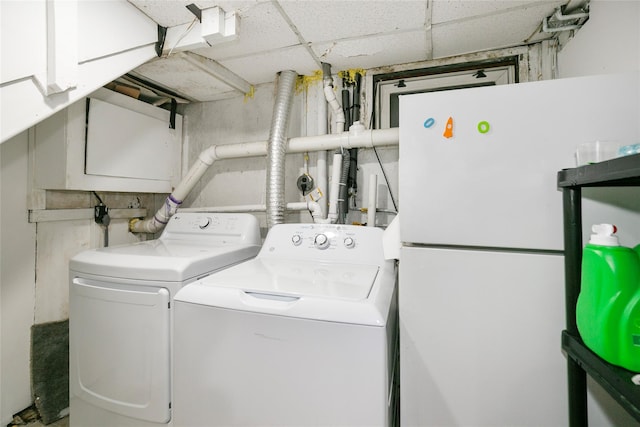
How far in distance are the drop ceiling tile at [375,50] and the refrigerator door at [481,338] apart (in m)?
1.35

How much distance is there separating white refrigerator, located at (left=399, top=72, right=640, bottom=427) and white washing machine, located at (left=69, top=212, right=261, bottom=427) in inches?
39.0

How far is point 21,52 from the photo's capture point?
3.58 ft

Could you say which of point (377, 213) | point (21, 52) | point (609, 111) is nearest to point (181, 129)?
point (21, 52)

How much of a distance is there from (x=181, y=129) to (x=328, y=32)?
156 centimetres

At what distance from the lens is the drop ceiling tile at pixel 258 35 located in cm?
146

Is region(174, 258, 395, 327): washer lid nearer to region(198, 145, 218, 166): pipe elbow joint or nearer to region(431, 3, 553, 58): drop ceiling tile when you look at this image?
region(198, 145, 218, 166): pipe elbow joint

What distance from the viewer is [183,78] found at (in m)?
2.02

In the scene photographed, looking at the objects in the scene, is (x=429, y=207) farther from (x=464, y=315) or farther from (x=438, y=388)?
(x=438, y=388)

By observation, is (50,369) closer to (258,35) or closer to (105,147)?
(105,147)

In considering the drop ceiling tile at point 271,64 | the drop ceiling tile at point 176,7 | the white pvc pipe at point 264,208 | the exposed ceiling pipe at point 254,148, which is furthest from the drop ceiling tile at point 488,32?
the white pvc pipe at point 264,208

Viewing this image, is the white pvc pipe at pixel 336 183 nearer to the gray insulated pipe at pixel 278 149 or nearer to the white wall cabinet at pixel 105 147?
the gray insulated pipe at pixel 278 149

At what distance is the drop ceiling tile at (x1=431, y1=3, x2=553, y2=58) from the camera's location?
4.84ft

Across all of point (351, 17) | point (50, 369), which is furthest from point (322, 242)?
point (50, 369)

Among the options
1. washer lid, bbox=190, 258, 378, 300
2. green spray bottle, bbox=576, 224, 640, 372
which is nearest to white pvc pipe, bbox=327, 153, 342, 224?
washer lid, bbox=190, 258, 378, 300
